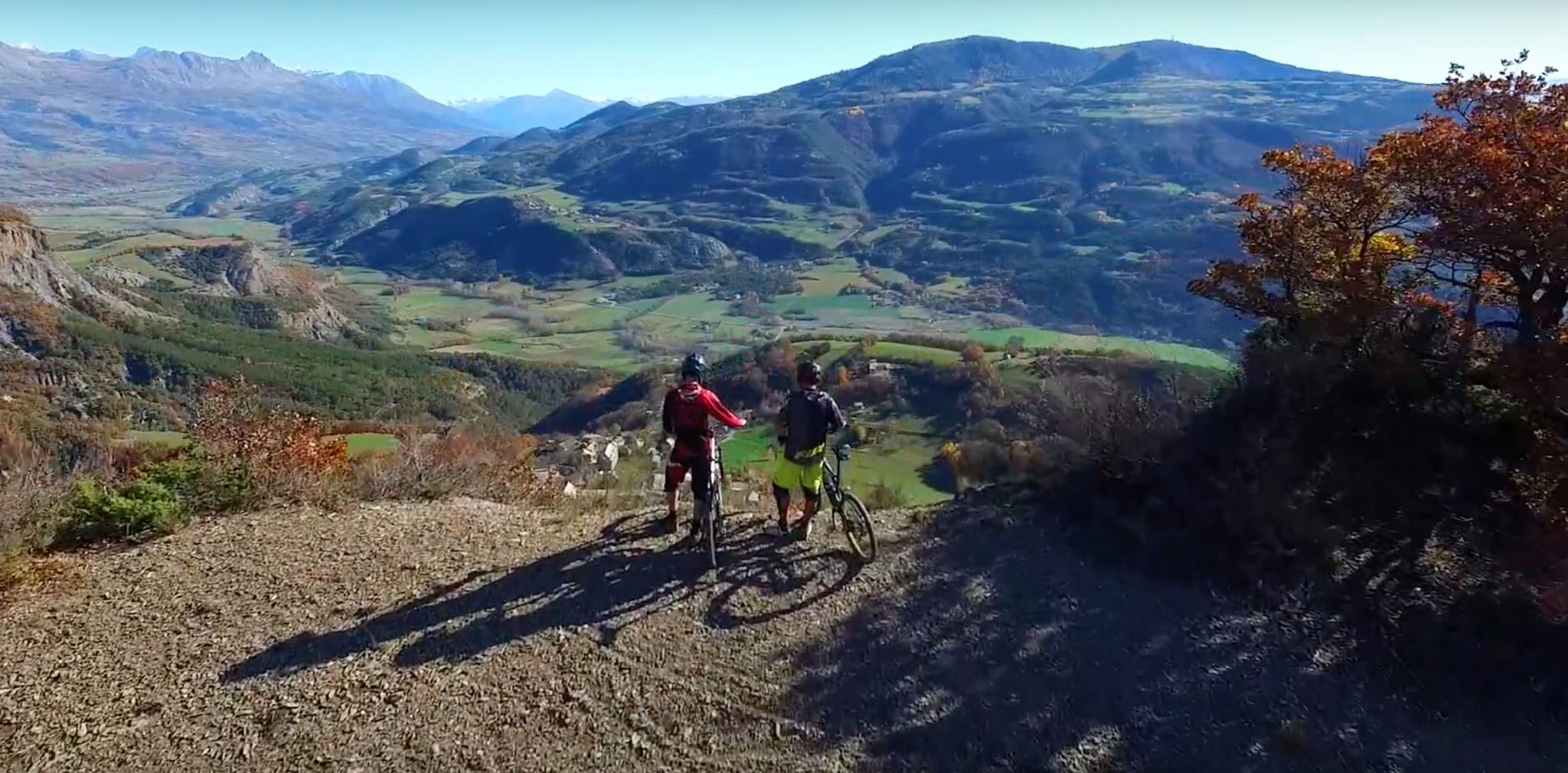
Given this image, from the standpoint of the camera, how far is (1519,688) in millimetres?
5586

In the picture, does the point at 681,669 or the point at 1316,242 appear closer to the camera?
the point at 681,669

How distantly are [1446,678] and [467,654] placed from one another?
22.3 ft

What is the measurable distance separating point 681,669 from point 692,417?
2.29 meters

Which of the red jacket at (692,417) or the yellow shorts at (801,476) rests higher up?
the red jacket at (692,417)

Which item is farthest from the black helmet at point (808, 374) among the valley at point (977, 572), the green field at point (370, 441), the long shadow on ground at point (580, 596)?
the green field at point (370, 441)

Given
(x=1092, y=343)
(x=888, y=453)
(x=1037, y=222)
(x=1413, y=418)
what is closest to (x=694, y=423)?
(x=1413, y=418)

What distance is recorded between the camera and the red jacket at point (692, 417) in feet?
24.5

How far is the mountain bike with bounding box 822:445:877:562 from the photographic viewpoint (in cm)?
755

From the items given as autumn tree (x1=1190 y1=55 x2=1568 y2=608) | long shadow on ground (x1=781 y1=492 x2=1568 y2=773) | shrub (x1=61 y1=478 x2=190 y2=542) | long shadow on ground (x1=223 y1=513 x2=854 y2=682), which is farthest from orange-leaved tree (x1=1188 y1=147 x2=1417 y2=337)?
shrub (x1=61 y1=478 x2=190 y2=542)

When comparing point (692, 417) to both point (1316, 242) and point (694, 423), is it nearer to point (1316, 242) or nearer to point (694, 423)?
point (694, 423)

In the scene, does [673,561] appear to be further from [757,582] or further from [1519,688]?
[1519,688]

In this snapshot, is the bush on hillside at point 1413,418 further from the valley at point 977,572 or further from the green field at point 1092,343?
the green field at point 1092,343

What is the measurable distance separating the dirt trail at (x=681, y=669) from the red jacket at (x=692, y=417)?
976 millimetres

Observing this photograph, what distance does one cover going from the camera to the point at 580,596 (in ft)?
23.0
